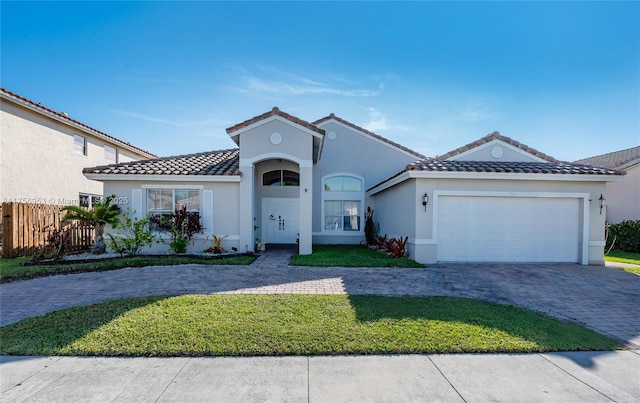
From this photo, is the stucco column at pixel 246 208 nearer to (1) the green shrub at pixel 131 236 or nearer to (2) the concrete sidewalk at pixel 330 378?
(1) the green shrub at pixel 131 236

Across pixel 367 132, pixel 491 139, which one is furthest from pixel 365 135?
pixel 491 139

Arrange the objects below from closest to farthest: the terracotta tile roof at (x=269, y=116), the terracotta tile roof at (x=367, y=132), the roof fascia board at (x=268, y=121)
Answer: the terracotta tile roof at (x=269, y=116)
the roof fascia board at (x=268, y=121)
the terracotta tile roof at (x=367, y=132)

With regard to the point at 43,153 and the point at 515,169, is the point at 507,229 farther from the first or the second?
the point at 43,153

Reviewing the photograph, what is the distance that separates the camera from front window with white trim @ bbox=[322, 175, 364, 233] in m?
16.9

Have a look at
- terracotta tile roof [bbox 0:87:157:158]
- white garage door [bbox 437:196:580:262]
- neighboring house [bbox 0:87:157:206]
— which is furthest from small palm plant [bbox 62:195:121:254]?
white garage door [bbox 437:196:580:262]

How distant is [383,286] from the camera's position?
7.54 m

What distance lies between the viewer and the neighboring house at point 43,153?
499 inches

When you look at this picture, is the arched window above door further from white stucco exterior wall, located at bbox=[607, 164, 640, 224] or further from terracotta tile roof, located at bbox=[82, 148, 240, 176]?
white stucco exterior wall, located at bbox=[607, 164, 640, 224]

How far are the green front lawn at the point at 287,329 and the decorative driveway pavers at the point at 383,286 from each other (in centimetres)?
82

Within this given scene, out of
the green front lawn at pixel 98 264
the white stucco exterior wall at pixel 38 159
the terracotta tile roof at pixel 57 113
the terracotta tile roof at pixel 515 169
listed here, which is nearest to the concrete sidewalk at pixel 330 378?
the green front lawn at pixel 98 264

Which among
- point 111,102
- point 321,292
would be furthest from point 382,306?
point 111,102

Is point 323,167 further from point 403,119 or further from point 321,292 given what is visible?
point 321,292

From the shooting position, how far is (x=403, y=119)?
14664 millimetres

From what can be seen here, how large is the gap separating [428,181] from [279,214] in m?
8.45
